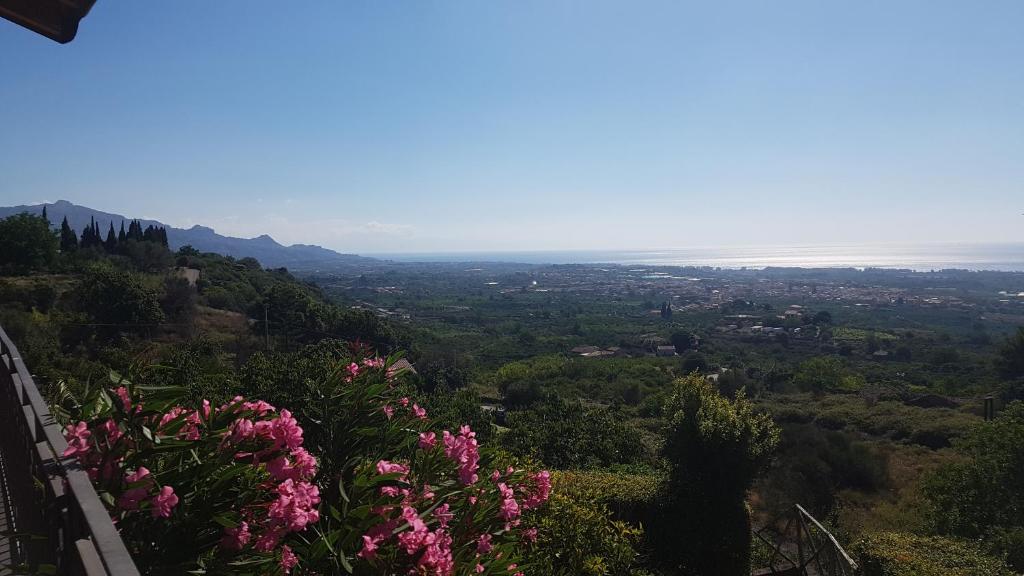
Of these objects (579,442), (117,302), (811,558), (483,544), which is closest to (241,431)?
(483,544)

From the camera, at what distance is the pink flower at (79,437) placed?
4.59ft

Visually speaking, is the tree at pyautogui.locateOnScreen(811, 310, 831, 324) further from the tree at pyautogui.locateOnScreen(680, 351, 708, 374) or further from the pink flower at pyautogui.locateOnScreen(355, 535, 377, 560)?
the pink flower at pyautogui.locateOnScreen(355, 535, 377, 560)

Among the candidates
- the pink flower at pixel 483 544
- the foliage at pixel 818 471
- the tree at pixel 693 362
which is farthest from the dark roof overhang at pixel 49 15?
the tree at pixel 693 362

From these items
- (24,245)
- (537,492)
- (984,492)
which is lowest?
(984,492)

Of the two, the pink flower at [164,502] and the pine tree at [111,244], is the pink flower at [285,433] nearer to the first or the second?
the pink flower at [164,502]

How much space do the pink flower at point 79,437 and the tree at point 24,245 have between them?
36.6 metres

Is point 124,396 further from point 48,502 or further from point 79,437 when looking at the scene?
point 48,502

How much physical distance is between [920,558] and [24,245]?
129ft

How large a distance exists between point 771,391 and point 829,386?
12.7ft

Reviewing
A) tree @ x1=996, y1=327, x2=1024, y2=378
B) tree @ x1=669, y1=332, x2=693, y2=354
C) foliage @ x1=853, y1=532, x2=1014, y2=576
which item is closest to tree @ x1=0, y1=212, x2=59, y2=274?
foliage @ x1=853, y1=532, x2=1014, y2=576

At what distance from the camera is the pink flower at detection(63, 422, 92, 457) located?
140 centimetres

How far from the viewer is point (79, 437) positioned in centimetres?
143

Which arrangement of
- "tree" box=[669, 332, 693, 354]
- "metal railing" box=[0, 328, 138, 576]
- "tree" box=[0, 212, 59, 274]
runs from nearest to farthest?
"metal railing" box=[0, 328, 138, 576], "tree" box=[0, 212, 59, 274], "tree" box=[669, 332, 693, 354]

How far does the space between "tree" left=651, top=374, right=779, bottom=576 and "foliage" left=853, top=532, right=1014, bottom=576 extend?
→ 133 cm
